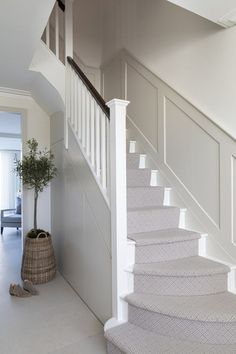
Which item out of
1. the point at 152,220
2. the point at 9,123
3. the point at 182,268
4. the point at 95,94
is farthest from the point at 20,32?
the point at 9,123

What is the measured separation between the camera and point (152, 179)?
3.01m

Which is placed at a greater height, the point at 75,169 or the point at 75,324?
the point at 75,169

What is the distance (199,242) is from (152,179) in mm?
938

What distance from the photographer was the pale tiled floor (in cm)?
193

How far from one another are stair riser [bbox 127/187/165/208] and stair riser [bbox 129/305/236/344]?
42.4 inches

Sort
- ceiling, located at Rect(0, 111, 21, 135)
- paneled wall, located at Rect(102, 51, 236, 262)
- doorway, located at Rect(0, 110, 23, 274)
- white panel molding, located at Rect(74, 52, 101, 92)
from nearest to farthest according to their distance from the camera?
paneled wall, located at Rect(102, 51, 236, 262) → white panel molding, located at Rect(74, 52, 101, 92) → doorway, located at Rect(0, 110, 23, 274) → ceiling, located at Rect(0, 111, 21, 135)

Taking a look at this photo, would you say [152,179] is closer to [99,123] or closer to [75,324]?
[99,123]

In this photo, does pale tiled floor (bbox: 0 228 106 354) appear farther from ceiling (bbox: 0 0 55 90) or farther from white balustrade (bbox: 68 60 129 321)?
ceiling (bbox: 0 0 55 90)

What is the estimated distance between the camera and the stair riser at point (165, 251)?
209 cm

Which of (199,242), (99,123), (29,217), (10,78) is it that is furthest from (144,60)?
(29,217)

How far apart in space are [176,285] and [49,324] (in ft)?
3.93

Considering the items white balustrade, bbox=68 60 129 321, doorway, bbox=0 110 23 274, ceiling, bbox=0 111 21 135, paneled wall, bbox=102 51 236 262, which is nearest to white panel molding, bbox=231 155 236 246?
paneled wall, bbox=102 51 236 262

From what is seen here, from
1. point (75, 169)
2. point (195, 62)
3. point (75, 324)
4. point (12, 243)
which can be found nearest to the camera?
point (75, 324)

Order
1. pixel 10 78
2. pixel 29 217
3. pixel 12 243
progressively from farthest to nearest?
pixel 12 243 < pixel 29 217 < pixel 10 78
